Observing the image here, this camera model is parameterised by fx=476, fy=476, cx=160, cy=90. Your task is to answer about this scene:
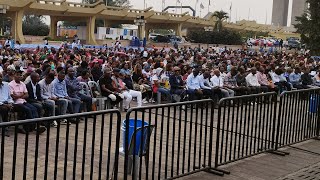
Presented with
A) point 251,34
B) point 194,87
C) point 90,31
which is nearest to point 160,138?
point 194,87

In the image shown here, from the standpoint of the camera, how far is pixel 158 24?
240 feet

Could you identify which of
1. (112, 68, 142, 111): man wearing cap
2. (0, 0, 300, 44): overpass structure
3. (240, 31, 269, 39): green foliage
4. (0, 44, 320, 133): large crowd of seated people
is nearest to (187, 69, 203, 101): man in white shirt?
(0, 44, 320, 133): large crowd of seated people

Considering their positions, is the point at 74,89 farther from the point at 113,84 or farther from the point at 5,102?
the point at 5,102

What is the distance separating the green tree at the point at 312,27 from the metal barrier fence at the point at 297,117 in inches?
1216

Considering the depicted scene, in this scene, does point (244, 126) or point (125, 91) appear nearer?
point (244, 126)

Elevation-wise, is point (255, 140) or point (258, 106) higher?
point (258, 106)

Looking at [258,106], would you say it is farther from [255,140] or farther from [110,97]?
[110,97]

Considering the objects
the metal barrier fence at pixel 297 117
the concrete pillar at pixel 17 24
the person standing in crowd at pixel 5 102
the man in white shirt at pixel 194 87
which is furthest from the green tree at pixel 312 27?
the person standing in crowd at pixel 5 102

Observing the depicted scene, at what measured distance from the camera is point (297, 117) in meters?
9.21

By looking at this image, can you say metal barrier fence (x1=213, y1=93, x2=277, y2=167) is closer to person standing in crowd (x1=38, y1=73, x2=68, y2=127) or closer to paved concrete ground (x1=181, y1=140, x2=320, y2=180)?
A: paved concrete ground (x1=181, y1=140, x2=320, y2=180)

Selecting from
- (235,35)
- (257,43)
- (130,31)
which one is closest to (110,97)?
(130,31)

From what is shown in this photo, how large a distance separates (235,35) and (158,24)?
39.9 feet

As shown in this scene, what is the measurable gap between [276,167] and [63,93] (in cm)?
544

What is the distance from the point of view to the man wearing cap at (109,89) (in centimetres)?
1242
